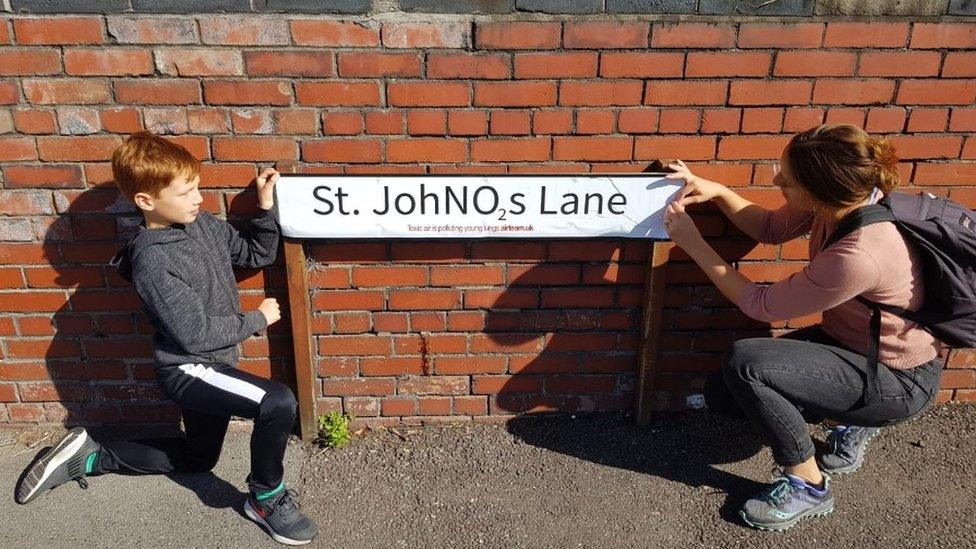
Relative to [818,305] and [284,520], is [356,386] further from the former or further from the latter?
[818,305]

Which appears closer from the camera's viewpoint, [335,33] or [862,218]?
[862,218]

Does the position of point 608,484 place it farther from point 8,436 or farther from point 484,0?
point 8,436

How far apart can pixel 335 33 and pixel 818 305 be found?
6.30 feet

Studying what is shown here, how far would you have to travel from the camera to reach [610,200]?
278 cm

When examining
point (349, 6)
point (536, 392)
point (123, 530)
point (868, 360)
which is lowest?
point (123, 530)

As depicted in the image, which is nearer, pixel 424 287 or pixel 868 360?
pixel 868 360

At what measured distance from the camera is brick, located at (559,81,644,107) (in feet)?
8.82

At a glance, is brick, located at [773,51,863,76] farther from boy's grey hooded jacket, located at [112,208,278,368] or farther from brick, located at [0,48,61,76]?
brick, located at [0,48,61,76]

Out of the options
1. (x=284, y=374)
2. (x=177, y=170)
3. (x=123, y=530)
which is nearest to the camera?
(x=177, y=170)

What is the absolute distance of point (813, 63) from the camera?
271 centimetres

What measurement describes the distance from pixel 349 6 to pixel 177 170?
2.68ft

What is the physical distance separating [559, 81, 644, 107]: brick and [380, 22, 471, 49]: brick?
41 centimetres

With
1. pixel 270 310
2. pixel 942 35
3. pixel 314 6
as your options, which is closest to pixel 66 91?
pixel 314 6

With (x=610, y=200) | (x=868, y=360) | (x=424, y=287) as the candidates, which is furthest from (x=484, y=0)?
(x=868, y=360)
